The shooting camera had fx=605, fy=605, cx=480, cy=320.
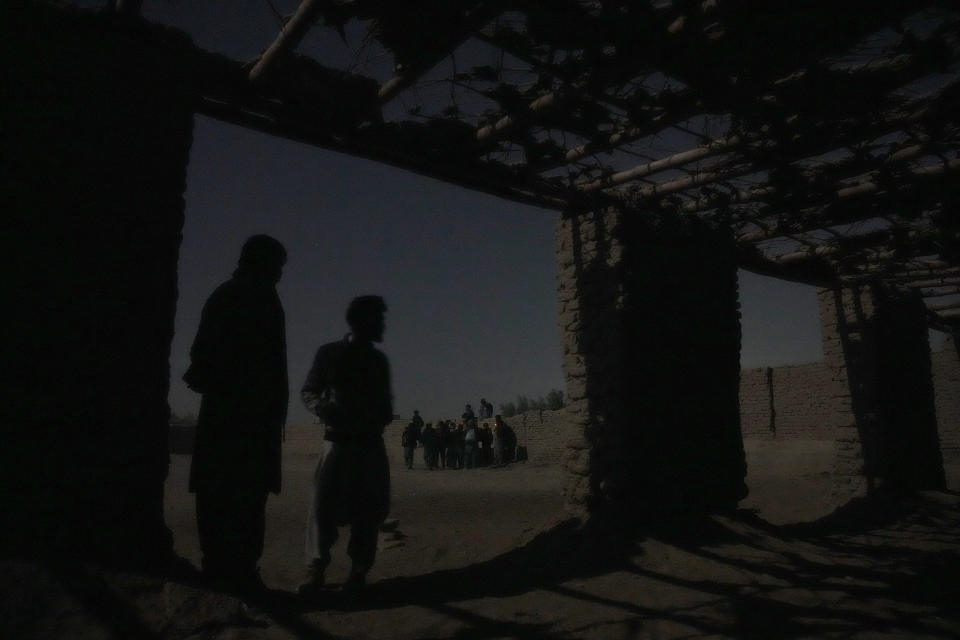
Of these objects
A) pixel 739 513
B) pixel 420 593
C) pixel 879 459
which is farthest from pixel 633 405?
pixel 879 459

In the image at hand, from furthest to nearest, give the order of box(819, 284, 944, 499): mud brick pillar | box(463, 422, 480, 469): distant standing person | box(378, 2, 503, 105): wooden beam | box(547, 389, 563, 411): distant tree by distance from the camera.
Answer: box(547, 389, 563, 411): distant tree < box(463, 422, 480, 469): distant standing person < box(819, 284, 944, 499): mud brick pillar < box(378, 2, 503, 105): wooden beam

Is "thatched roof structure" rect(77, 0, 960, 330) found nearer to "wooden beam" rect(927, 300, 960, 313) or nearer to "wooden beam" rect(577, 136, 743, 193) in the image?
"wooden beam" rect(577, 136, 743, 193)

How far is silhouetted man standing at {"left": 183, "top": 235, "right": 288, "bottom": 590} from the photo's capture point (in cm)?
282

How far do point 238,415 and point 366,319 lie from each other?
1.01m

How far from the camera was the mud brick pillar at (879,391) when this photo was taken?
8.70 metres

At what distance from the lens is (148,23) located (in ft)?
10.8

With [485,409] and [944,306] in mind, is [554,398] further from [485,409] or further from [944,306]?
[944,306]

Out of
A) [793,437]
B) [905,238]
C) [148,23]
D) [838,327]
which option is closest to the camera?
[148,23]

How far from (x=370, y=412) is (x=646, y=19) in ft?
9.05

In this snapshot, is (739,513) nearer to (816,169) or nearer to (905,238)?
(816,169)

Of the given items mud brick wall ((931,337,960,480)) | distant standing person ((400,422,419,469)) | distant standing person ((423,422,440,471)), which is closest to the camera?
mud brick wall ((931,337,960,480))

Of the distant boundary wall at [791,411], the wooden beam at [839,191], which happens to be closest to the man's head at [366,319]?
the wooden beam at [839,191]

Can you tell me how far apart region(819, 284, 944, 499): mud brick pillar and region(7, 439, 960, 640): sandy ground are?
1.38 metres

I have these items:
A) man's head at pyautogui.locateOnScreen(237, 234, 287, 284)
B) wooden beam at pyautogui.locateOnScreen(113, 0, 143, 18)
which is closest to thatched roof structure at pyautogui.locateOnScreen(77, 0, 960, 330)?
wooden beam at pyautogui.locateOnScreen(113, 0, 143, 18)
